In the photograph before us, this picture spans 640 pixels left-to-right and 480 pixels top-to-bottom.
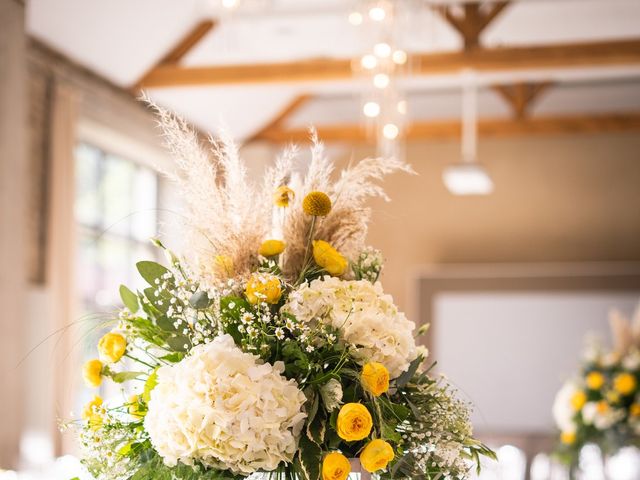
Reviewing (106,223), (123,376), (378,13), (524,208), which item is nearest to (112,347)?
(123,376)

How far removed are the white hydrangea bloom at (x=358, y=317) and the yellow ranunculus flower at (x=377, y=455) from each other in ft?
0.48

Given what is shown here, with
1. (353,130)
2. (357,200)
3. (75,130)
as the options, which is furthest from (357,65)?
(357,200)

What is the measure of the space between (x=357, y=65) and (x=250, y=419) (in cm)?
567

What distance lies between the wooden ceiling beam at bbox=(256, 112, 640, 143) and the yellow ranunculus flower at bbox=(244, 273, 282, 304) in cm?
826

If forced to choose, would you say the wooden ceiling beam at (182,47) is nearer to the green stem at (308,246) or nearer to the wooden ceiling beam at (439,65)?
the wooden ceiling beam at (439,65)

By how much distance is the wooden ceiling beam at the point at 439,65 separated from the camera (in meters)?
7.53

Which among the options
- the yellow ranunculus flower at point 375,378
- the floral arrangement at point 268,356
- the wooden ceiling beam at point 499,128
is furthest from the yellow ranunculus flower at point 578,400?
the wooden ceiling beam at point 499,128

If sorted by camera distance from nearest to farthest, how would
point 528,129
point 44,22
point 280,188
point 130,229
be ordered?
point 280,188 → point 44,22 → point 130,229 → point 528,129

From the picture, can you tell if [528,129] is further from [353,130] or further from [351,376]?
[351,376]

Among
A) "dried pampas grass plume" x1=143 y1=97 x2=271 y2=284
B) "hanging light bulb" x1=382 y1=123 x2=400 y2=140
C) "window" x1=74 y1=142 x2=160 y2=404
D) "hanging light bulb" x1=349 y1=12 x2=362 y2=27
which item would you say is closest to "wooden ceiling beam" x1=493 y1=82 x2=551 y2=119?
"window" x1=74 y1=142 x2=160 y2=404

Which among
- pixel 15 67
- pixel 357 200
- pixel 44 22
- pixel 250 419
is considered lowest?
pixel 250 419

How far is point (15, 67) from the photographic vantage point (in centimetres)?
612

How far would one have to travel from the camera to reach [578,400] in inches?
214

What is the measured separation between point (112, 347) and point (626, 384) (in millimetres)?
4171
